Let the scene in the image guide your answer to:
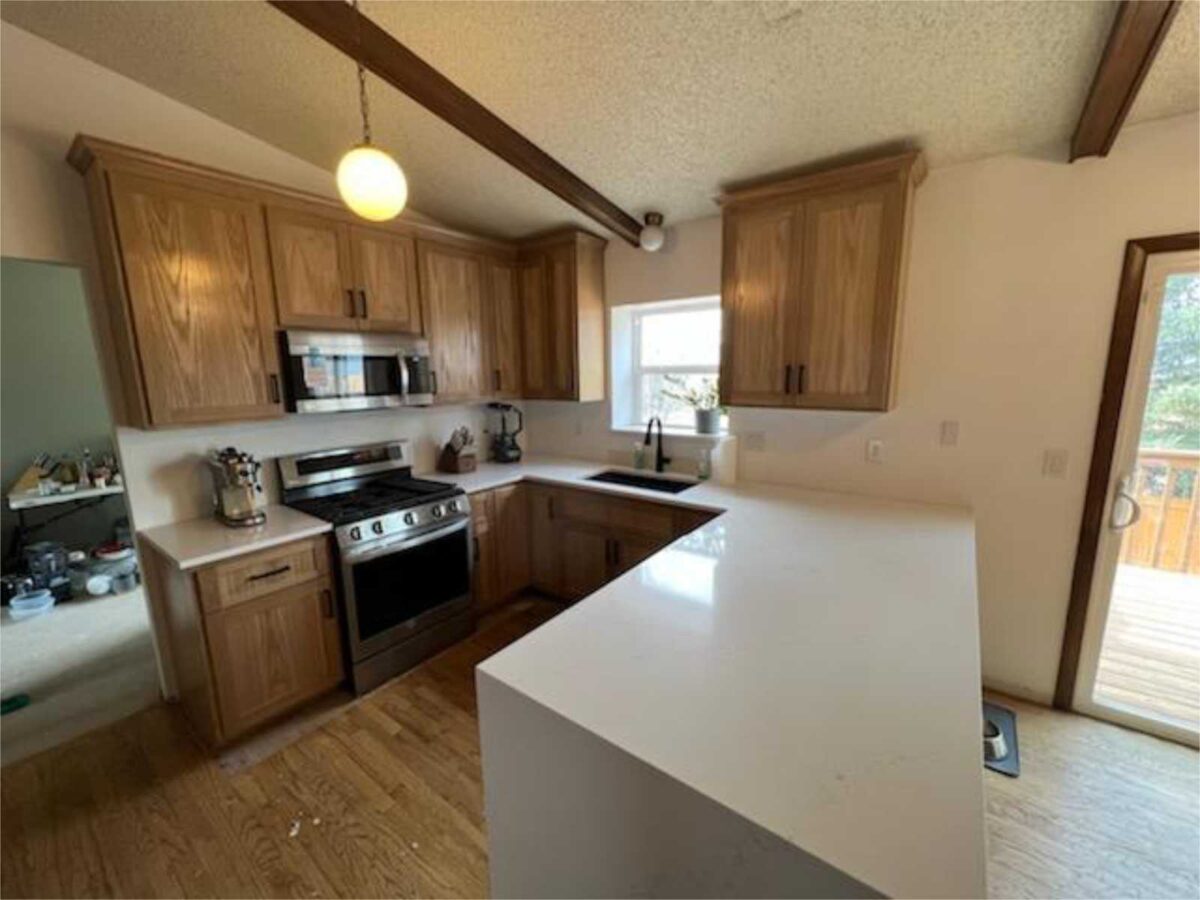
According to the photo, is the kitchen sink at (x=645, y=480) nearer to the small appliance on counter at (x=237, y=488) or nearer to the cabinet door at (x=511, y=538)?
the cabinet door at (x=511, y=538)

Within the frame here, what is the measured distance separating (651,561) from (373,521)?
1.41 m

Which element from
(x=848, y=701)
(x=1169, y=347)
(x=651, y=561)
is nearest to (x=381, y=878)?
(x=651, y=561)

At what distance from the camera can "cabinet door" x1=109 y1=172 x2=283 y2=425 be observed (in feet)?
6.18

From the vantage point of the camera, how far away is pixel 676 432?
3.11 m

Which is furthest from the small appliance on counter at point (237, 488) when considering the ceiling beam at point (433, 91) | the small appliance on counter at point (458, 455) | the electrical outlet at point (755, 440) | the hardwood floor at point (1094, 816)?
the hardwood floor at point (1094, 816)

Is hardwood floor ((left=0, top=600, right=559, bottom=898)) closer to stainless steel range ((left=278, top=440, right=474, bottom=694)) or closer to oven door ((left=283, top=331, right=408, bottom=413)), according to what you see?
stainless steel range ((left=278, top=440, right=474, bottom=694))

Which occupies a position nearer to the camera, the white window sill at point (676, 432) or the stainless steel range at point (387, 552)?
the stainless steel range at point (387, 552)

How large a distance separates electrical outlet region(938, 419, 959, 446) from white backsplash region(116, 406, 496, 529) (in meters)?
2.89

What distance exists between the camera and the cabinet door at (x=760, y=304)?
2232mm

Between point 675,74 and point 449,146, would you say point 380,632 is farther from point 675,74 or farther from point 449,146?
point 675,74

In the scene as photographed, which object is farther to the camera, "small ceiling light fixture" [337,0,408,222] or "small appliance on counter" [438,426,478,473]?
"small appliance on counter" [438,426,478,473]

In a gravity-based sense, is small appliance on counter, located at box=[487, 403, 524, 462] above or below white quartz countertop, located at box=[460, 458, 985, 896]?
above

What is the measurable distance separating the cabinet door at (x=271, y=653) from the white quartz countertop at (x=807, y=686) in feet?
5.01

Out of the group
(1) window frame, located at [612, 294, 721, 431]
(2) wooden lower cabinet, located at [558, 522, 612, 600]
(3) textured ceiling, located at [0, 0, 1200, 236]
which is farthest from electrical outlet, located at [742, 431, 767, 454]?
(3) textured ceiling, located at [0, 0, 1200, 236]
